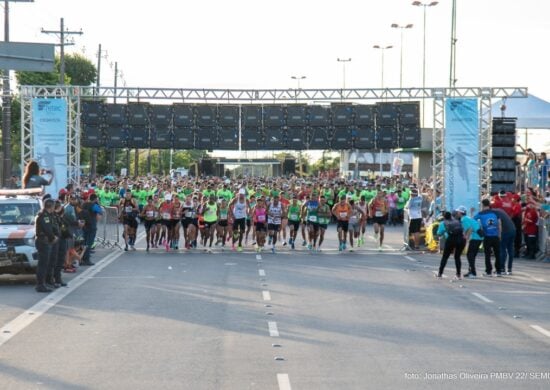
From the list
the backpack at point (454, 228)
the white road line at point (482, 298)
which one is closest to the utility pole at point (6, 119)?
the backpack at point (454, 228)

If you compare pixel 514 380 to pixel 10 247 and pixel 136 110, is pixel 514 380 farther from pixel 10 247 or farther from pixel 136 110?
pixel 136 110

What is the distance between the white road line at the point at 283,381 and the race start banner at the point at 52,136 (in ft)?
67.7

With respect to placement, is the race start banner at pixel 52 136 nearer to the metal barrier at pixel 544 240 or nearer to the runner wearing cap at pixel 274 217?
the runner wearing cap at pixel 274 217

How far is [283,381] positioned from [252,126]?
27.2 metres

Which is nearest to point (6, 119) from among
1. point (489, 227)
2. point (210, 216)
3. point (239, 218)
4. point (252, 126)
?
point (252, 126)

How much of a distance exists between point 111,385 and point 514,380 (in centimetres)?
404

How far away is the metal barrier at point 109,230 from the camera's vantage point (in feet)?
100

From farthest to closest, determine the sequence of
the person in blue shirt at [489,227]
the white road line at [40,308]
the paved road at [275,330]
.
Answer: the person in blue shirt at [489,227], the white road line at [40,308], the paved road at [275,330]

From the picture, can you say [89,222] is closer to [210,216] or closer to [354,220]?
[210,216]

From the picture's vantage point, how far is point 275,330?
13.7 m

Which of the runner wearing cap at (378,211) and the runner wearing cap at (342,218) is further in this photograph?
the runner wearing cap at (378,211)

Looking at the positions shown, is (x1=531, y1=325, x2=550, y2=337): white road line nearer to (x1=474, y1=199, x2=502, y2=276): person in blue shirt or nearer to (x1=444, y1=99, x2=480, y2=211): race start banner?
(x1=474, y1=199, x2=502, y2=276): person in blue shirt

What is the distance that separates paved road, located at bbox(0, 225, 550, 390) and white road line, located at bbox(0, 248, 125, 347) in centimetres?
4

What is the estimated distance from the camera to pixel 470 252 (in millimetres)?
21844
